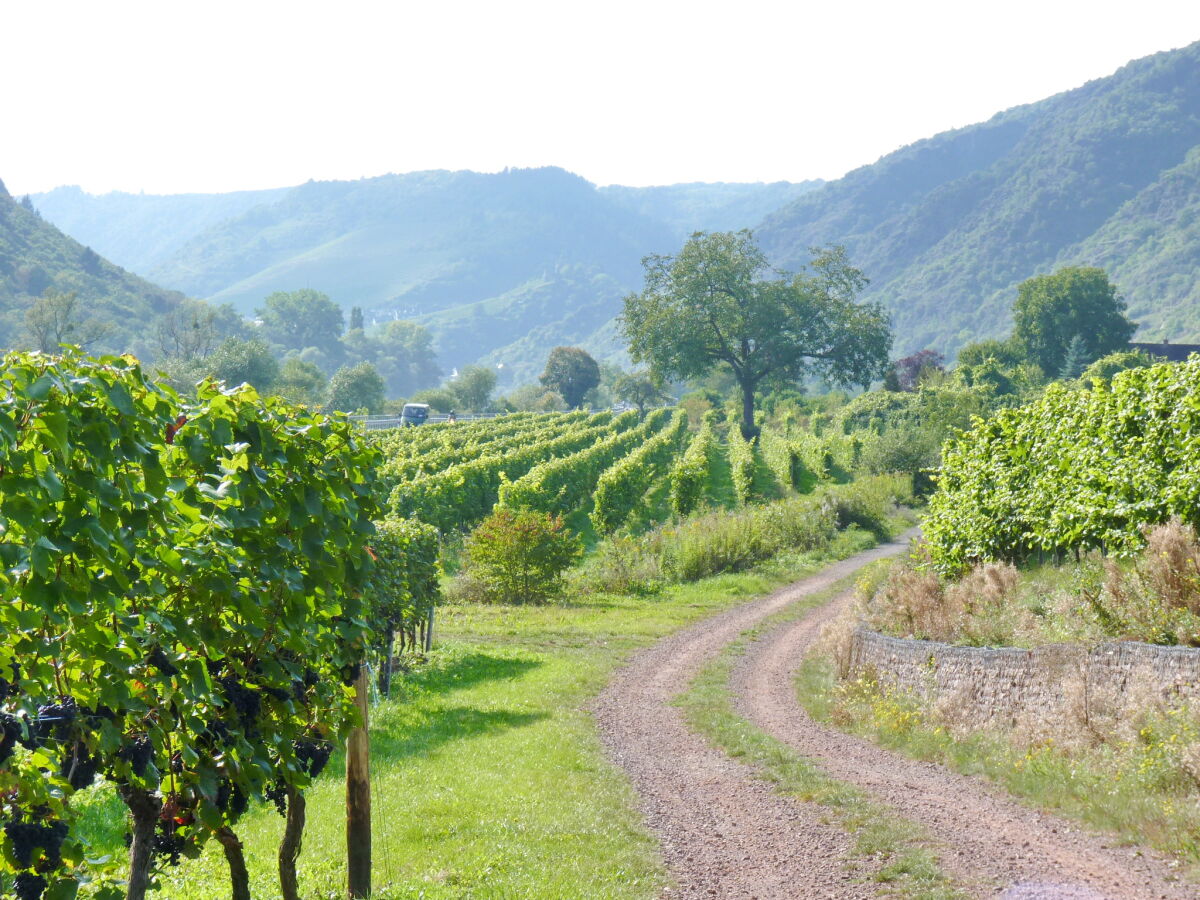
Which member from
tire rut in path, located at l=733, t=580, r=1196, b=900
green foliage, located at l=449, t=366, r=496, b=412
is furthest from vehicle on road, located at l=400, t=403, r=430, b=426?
tire rut in path, located at l=733, t=580, r=1196, b=900

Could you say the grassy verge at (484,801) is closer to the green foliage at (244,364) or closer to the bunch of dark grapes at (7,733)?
the bunch of dark grapes at (7,733)

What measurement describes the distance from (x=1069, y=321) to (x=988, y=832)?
243 feet

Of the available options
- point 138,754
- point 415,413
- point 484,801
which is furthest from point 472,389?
point 138,754

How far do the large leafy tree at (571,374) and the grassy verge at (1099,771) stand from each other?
98115 millimetres

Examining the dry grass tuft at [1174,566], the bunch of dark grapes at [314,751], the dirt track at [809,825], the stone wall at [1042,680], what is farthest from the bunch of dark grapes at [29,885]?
the dry grass tuft at [1174,566]

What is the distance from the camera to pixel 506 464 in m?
39.4

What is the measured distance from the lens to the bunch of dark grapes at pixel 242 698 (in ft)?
15.9

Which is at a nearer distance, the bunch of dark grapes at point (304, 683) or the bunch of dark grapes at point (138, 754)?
the bunch of dark grapes at point (138, 754)

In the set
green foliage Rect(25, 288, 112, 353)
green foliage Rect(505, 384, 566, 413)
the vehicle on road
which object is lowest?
the vehicle on road

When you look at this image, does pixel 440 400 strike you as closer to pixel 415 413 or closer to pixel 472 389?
pixel 472 389

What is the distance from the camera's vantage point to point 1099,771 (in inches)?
352

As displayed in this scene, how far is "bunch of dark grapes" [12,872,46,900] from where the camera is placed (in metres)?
3.65

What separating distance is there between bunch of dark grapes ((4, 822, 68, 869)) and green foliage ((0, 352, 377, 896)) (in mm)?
38

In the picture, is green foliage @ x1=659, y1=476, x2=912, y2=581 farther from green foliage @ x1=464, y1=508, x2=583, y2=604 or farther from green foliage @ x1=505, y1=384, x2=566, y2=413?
green foliage @ x1=505, y1=384, x2=566, y2=413
